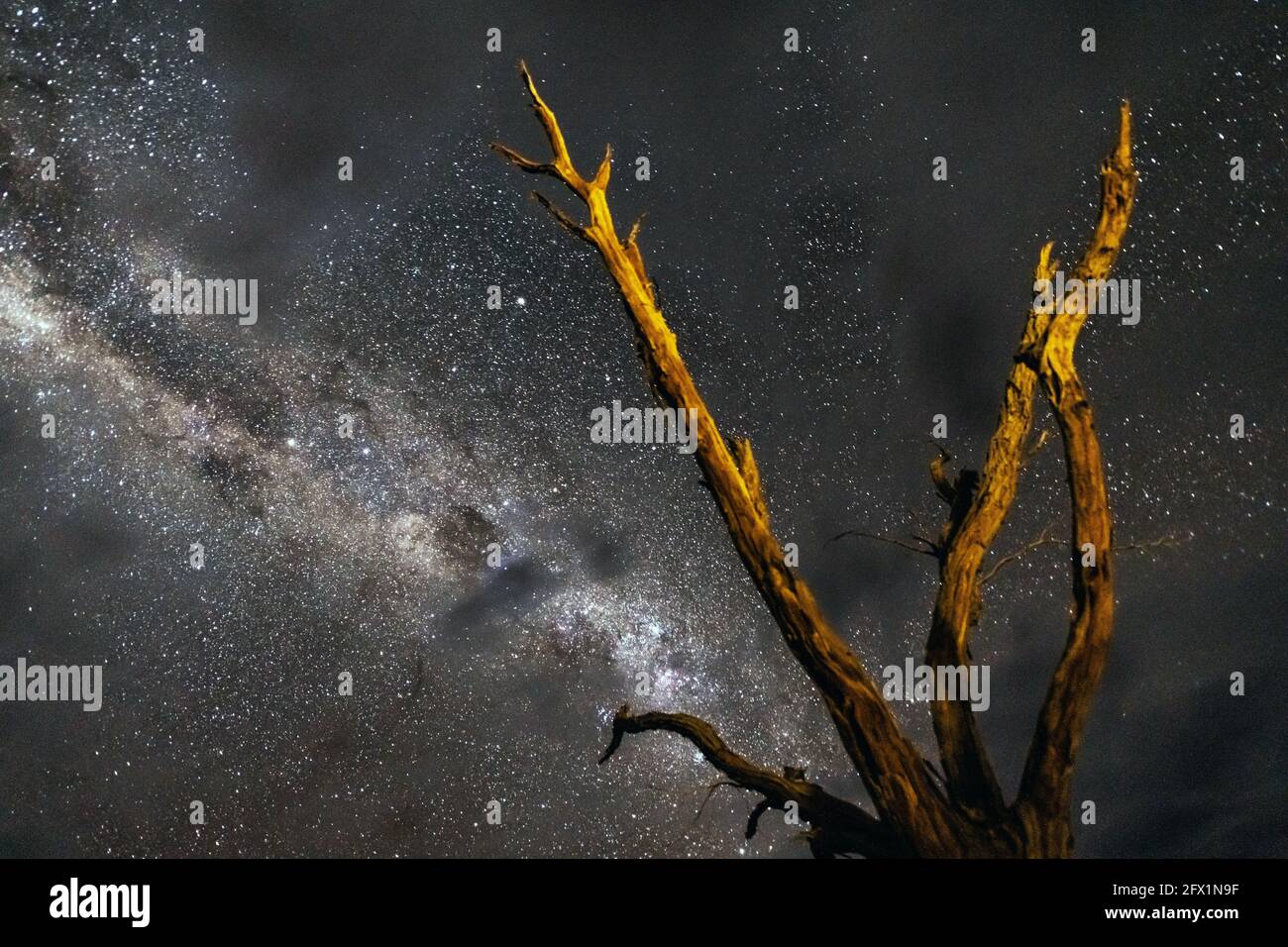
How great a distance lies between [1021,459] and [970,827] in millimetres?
2292

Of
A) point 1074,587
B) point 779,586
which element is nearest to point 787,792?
point 779,586

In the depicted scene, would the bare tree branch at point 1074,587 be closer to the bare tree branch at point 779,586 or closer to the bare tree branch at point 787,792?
the bare tree branch at point 779,586

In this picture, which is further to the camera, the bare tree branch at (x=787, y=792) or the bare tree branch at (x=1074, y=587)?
the bare tree branch at (x=787, y=792)

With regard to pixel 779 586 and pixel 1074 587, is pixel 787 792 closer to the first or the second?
pixel 779 586

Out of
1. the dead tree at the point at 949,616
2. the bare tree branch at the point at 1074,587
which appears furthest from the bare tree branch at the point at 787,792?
the bare tree branch at the point at 1074,587

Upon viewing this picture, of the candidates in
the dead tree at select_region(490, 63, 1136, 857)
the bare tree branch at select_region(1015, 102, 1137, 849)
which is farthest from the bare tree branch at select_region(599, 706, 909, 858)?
the bare tree branch at select_region(1015, 102, 1137, 849)

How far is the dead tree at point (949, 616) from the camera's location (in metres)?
5.42

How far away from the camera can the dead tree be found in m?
5.42

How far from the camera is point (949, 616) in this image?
5.75m

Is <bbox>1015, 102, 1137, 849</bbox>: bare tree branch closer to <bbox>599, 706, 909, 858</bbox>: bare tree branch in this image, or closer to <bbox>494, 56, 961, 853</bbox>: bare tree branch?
<bbox>494, 56, 961, 853</bbox>: bare tree branch

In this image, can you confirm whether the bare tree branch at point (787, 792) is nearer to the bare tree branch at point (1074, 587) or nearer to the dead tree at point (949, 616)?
the dead tree at point (949, 616)

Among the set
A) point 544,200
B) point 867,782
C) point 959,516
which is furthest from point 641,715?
point 544,200

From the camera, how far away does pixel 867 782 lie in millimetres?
5598
